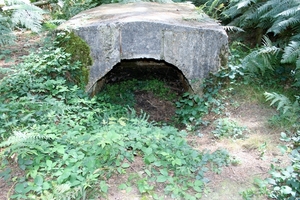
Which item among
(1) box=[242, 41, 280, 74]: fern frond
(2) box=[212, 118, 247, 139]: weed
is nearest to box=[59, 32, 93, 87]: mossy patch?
(2) box=[212, 118, 247, 139]: weed

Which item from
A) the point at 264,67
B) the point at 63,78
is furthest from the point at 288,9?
the point at 63,78

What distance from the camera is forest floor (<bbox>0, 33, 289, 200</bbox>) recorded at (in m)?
2.96

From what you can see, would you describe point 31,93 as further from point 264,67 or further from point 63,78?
point 264,67

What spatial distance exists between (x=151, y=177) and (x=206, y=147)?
1013 mm

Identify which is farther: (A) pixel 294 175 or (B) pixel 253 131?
(B) pixel 253 131

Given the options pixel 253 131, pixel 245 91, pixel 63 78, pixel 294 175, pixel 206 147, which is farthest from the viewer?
pixel 245 91

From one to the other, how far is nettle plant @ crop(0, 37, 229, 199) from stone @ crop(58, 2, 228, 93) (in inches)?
36.7

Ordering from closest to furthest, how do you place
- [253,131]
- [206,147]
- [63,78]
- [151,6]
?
1. [206,147]
2. [253,131]
3. [63,78]
4. [151,6]

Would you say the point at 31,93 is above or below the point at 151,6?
below

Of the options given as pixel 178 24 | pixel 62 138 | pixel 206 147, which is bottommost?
pixel 206 147

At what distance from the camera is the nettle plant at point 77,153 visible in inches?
110

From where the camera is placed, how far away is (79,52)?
4664mm

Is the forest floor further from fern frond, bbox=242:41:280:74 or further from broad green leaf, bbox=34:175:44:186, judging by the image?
fern frond, bbox=242:41:280:74

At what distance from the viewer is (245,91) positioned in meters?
4.78
